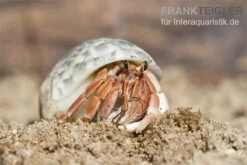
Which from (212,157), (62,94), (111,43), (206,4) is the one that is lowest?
(212,157)

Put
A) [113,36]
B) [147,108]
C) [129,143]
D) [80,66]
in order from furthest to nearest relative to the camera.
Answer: [113,36] → [80,66] → [147,108] → [129,143]

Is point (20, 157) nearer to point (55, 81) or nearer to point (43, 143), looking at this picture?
point (43, 143)

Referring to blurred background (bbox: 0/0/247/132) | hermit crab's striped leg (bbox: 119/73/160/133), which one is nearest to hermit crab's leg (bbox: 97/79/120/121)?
hermit crab's striped leg (bbox: 119/73/160/133)


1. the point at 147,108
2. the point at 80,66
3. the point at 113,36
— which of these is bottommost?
the point at 147,108

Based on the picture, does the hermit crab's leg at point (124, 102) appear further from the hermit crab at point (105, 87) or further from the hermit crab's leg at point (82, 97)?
the hermit crab's leg at point (82, 97)

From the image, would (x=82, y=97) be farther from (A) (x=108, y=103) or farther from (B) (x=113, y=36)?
(B) (x=113, y=36)

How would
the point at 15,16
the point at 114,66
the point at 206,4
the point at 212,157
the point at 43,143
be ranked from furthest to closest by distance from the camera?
1. the point at 15,16
2. the point at 206,4
3. the point at 114,66
4. the point at 43,143
5. the point at 212,157

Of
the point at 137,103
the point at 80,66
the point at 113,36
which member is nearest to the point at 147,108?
the point at 137,103

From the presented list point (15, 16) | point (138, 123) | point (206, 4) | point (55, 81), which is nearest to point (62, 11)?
point (15, 16)
